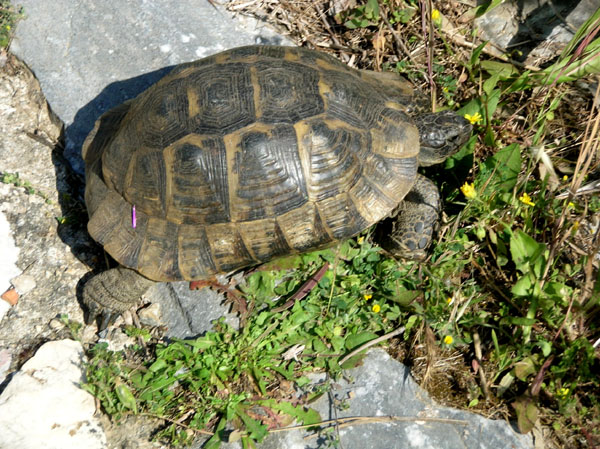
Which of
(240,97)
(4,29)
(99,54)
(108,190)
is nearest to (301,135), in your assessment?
(240,97)

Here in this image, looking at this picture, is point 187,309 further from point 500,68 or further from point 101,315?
point 500,68

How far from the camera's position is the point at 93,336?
142 inches

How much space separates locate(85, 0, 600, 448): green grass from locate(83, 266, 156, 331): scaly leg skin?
28 cm

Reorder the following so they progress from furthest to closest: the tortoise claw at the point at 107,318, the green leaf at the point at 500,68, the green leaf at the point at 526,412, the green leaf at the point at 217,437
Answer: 1. the green leaf at the point at 500,68
2. the tortoise claw at the point at 107,318
3. the green leaf at the point at 217,437
4. the green leaf at the point at 526,412

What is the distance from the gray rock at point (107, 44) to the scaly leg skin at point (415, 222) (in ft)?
6.59

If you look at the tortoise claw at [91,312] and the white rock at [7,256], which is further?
the white rock at [7,256]

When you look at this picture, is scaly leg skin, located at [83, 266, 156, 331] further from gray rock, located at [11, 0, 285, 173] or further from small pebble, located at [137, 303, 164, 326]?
gray rock, located at [11, 0, 285, 173]

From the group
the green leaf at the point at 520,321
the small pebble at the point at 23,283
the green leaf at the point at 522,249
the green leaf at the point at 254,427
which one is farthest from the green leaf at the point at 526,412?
the small pebble at the point at 23,283

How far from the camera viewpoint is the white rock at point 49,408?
3021mm

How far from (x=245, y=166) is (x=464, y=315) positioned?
1.78m

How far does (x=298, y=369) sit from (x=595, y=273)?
213 centimetres

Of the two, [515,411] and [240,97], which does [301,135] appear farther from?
[515,411]

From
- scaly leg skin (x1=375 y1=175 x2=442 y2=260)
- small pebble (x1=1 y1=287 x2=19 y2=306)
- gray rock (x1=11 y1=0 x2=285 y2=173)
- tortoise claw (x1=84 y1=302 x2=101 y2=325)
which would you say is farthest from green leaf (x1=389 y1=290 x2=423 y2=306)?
small pebble (x1=1 y1=287 x2=19 y2=306)

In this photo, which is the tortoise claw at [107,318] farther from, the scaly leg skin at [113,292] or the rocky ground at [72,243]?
the rocky ground at [72,243]
